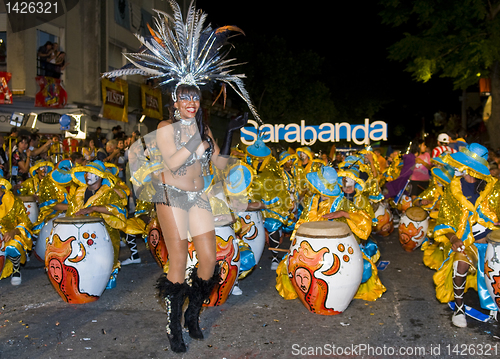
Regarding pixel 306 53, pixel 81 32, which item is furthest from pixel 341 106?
pixel 81 32

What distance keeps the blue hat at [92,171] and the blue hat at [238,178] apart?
127 cm

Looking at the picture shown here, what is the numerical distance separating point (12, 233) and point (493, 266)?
467cm

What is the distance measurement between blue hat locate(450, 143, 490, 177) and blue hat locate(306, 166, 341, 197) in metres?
1.11

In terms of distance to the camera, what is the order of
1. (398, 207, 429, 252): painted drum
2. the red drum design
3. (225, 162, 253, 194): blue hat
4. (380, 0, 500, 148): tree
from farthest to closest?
(380, 0, 500, 148): tree, (398, 207, 429, 252): painted drum, the red drum design, (225, 162, 253, 194): blue hat

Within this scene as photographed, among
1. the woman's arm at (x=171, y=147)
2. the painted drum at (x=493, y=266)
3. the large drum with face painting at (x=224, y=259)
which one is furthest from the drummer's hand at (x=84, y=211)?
the painted drum at (x=493, y=266)

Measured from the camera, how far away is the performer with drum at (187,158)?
3.32 m

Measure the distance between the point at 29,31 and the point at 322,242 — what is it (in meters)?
13.2

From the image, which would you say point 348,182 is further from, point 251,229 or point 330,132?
point 330,132

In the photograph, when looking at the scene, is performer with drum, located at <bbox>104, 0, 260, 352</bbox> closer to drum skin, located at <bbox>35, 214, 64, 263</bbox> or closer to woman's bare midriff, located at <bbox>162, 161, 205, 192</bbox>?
woman's bare midriff, located at <bbox>162, 161, 205, 192</bbox>

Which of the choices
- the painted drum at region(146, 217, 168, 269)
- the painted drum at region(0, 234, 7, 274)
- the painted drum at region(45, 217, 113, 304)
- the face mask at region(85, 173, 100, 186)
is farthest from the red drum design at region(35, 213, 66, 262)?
the painted drum at region(45, 217, 113, 304)

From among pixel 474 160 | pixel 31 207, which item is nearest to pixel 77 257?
pixel 31 207

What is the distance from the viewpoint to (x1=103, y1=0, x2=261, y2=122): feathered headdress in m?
3.40

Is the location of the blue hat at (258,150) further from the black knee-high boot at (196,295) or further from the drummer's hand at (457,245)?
the black knee-high boot at (196,295)

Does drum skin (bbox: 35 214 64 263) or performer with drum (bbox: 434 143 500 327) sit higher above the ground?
performer with drum (bbox: 434 143 500 327)
